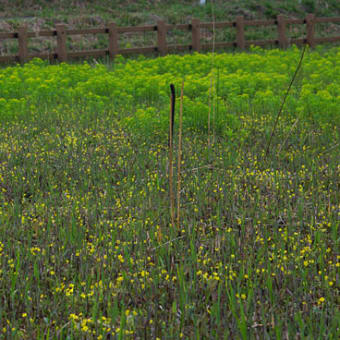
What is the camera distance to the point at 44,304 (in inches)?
116

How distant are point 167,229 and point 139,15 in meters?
22.2

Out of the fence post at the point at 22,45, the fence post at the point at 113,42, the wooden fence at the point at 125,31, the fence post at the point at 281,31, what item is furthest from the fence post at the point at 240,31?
the fence post at the point at 22,45

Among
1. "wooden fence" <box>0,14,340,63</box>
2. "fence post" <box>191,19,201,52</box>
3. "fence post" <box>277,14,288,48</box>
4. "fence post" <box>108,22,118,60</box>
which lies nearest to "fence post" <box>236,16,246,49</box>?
"wooden fence" <box>0,14,340,63</box>

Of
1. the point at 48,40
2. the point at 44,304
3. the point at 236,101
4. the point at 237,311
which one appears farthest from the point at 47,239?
the point at 48,40

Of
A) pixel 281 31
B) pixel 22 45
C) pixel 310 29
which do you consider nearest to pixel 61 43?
pixel 22 45

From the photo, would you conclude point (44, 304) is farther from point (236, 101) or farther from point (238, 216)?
point (236, 101)

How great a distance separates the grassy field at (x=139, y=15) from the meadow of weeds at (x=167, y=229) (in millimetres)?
13769

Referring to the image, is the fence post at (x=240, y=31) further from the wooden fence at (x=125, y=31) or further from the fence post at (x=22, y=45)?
the fence post at (x=22, y=45)

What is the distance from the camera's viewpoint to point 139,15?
24.7 metres

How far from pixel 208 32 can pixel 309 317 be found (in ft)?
71.8

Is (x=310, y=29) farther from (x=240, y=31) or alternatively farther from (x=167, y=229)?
(x=167, y=229)

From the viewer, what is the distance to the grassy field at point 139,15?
68.8 ft

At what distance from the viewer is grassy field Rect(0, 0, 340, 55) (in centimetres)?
2097

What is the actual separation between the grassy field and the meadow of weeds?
13769 mm
